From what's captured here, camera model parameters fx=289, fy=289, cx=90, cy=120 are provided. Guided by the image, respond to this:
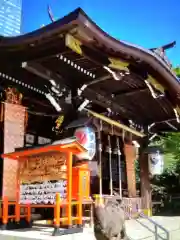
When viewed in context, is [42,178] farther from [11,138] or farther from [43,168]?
[11,138]

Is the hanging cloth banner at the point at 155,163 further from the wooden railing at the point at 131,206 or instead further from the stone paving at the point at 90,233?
the stone paving at the point at 90,233

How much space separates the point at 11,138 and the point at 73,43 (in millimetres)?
3026

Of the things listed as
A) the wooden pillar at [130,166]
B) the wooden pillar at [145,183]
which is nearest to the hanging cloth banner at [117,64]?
the wooden pillar at [130,166]

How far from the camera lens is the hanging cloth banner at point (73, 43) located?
5.65 m

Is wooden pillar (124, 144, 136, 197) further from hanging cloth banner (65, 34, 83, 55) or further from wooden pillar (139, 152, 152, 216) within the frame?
hanging cloth banner (65, 34, 83, 55)

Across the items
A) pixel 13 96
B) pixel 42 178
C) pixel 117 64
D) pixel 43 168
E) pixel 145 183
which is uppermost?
pixel 117 64

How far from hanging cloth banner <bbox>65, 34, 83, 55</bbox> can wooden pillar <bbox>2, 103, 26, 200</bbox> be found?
2535 millimetres

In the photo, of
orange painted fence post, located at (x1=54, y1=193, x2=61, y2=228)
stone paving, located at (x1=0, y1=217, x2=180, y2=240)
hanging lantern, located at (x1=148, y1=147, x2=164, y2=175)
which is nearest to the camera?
stone paving, located at (x1=0, y1=217, x2=180, y2=240)

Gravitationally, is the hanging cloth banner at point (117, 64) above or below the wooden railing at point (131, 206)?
above

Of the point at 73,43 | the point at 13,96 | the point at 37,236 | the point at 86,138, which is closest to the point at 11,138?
the point at 13,96

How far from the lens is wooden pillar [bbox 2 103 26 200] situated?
7.08 meters

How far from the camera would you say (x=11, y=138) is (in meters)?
7.36

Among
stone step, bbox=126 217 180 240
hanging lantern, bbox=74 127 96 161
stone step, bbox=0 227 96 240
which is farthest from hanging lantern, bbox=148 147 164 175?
stone step, bbox=0 227 96 240

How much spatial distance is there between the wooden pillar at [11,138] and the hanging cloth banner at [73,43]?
253 cm
